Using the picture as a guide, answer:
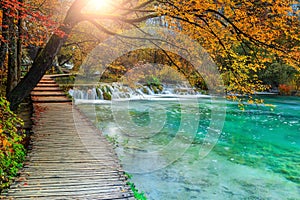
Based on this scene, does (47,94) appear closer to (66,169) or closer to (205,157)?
(205,157)

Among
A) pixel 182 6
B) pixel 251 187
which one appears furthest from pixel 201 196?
pixel 182 6

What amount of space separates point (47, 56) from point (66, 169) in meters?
2.35

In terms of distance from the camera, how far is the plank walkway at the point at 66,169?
3188mm

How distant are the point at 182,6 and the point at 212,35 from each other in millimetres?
1121

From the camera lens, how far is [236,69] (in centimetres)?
508

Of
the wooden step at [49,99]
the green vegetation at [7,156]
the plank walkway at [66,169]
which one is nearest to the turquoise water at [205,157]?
the plank walkway at [66,169]

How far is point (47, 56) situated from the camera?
200 inches

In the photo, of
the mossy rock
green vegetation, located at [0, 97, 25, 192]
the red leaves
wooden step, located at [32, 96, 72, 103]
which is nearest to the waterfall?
the mossy rock

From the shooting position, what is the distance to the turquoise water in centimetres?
536

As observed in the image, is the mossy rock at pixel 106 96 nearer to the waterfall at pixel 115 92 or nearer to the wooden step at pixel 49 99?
the waterfall at pixel 115 92

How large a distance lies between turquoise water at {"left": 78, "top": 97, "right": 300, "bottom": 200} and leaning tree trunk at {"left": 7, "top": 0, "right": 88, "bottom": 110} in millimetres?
2770

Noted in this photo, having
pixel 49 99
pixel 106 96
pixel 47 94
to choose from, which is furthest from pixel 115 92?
pixel 49 99

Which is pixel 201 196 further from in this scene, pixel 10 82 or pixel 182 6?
pixel 10 82

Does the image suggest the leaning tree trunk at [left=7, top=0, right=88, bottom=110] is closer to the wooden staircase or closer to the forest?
the forest
